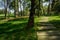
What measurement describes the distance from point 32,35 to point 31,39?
82 cm

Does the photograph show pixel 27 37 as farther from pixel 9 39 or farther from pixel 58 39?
pixel 58 39

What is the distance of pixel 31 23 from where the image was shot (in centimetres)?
1188

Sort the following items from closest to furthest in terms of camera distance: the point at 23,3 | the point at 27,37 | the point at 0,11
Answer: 1. the point at 27,37
2. the point at 23,3
3. the point at 0,11

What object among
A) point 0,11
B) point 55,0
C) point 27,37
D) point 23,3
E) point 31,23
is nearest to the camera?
point 27,37

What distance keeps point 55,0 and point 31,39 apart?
1226 inches

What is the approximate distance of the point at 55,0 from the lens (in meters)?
38.9

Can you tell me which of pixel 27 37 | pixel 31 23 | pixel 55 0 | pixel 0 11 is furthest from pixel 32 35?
pixel 0 11

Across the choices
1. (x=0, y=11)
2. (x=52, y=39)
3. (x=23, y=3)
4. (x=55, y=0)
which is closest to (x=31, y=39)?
(x=52, y=39)

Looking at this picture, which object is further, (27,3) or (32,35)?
(27,3)

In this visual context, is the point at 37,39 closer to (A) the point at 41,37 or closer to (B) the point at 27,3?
(A) the point at 41,37

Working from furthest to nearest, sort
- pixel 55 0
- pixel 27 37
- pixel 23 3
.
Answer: pixel 23 3, pixel 55 0, pixel 27 37

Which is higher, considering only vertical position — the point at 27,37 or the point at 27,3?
the point at 27,3

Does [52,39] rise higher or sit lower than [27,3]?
lower

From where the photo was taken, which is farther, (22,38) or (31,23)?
(31,23)
